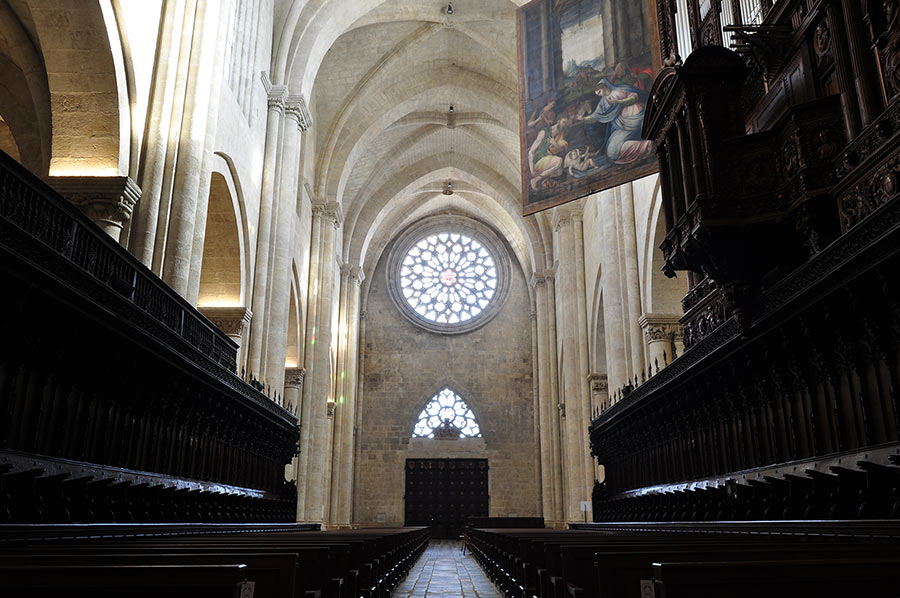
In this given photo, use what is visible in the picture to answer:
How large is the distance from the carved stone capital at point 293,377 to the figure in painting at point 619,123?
35.4 ft

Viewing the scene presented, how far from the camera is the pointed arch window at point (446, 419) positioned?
29562 millimetres

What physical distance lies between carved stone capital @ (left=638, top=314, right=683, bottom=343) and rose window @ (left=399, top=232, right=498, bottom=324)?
18210 mm

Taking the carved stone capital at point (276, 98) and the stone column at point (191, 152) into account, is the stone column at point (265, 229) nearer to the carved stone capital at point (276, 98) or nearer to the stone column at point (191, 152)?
the carved stone capital at point (276, 98)

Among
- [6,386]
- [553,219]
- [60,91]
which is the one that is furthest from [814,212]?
[553,219]

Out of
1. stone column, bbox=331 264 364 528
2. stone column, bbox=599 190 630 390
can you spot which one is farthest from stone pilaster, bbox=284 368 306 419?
stone column, bbox=599 190 630 390

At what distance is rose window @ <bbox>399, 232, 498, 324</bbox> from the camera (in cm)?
3181

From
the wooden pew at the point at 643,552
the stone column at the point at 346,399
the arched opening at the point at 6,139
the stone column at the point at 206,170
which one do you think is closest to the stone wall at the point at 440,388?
the stone column at the point at 346,399

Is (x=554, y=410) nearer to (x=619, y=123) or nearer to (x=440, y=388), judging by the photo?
(x=440, y=388)

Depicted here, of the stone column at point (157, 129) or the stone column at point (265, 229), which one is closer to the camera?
the stone column at point (157, 129)

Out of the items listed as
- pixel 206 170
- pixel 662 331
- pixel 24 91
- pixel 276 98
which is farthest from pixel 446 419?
pixel 24 91

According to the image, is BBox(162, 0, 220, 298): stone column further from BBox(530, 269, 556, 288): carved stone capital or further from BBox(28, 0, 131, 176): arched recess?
BBox(530, 269, 556, 288): carved stone capital

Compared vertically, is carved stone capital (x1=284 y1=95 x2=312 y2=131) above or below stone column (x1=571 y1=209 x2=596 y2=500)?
above

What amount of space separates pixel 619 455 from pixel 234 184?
8259 millimetres

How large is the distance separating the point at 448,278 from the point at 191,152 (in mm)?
22304
